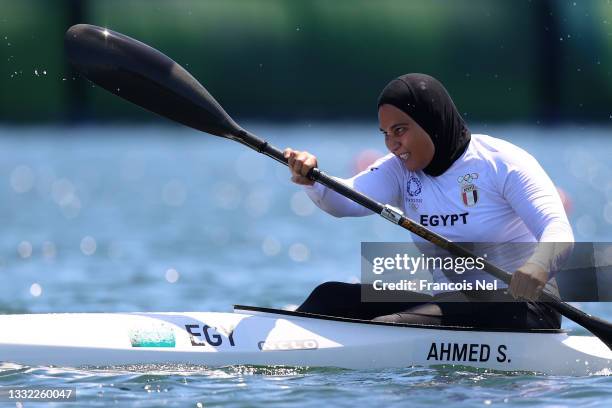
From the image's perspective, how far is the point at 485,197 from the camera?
7.39m

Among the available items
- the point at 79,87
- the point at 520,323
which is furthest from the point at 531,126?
the point at 520,323

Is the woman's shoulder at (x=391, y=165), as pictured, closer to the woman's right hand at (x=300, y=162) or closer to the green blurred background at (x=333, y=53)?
the woman's right hand at (x=300, y=162)

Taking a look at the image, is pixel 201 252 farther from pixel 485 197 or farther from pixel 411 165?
pixel 485 197

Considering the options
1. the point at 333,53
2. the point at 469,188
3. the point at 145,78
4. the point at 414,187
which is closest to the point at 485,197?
the point at 469,188

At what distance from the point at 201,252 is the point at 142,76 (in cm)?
841

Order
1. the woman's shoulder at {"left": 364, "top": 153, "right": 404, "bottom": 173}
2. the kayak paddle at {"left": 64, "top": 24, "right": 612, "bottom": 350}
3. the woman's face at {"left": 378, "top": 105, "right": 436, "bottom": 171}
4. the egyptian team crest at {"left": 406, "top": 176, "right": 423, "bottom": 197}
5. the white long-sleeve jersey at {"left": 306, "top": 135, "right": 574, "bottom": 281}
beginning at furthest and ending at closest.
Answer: the kayak paddle at {"left": 64, "top": 24, "right": 612, "bottom": 350}, the woman's shoulder at {"left": 364, "top": 153, "right": 404, "bottom": 173}, the egyptian team crest at {"left": 406, "top": 176, "right": 423, "bottom": 197}, the woman's face at {"left": 378, "top": 105, "right": 436, "bottom": 171}, the white long-sleeve jersey at {"left": 306, "top": 135, "right": 574, "bottom": 281}

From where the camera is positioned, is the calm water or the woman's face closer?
the calm water

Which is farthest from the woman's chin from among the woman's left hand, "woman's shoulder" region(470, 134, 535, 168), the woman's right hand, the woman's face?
the woman's left hand

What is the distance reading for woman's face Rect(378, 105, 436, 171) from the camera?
24.1 ft

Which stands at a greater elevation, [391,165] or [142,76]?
[142,76]

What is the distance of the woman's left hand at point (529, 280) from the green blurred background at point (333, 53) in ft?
148

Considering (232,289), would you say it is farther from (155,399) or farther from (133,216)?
(133,216)

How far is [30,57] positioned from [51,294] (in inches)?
1629

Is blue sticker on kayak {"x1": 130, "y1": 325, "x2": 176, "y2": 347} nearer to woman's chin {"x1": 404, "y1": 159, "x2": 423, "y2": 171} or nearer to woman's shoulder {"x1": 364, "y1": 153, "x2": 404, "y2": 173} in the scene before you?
woman's shoulder {"x1": 364, "y1": 153, "x2": 404, "y2": 173}
